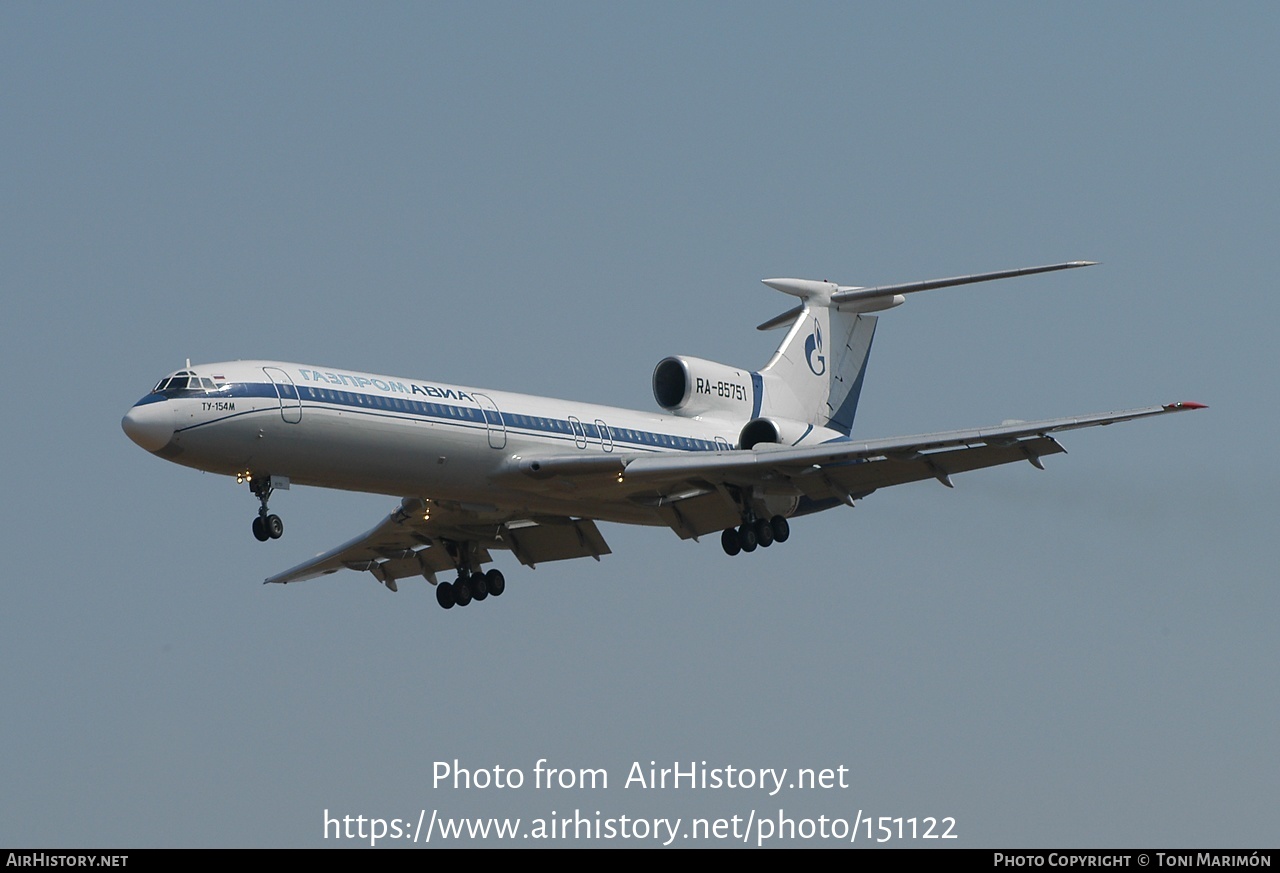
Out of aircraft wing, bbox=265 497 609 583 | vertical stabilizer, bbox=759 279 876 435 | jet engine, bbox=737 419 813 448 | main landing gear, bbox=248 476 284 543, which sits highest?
vertical stabilizer, bbox=759 279 876 435

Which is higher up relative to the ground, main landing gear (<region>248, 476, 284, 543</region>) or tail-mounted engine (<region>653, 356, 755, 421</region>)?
tail-mounted engine (<region>653, 356, 755, 421</region>)

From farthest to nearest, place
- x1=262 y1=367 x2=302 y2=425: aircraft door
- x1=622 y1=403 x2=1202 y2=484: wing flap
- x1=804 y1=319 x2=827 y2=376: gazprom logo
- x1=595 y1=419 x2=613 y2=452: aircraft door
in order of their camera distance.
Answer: x1=804 y1=319 x2=827 y2=376: gazprom logo
x1=595 y1=419 x2=613 y2=452: aircraft door
x1=622 y1=403 x2=1202 y2=484: wing flap
x1=262 y1=367 x2=302 y2=425: aircraft door

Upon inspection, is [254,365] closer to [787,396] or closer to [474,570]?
[474,570]

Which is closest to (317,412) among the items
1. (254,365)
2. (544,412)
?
(254,365)

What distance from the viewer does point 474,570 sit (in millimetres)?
35031

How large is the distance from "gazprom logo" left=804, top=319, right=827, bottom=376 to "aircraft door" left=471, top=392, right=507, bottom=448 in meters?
8.77

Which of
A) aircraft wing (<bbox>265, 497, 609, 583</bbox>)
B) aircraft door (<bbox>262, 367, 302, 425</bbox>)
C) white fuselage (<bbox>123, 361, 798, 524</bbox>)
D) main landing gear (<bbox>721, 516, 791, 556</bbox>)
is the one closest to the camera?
white fuselage (<bbox>123, 361, 798, 524</bbox>)

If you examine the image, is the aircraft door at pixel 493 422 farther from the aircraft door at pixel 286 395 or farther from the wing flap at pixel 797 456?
the aircraft door at pixel 286 395

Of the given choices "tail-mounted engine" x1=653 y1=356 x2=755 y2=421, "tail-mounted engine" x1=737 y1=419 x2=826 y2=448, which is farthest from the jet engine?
"tail-mounted engine" x1=653 y1=356 x2=755 y2=421

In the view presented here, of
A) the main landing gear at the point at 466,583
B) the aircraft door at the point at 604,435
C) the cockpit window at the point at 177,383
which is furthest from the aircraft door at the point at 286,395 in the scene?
the main landing gear at the point at 466,583

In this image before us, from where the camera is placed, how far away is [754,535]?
33.1 m

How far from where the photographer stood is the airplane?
28220 millimetres

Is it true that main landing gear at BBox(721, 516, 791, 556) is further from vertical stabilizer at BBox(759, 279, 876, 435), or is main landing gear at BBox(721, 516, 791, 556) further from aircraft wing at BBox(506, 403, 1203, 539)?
vertical stabilizer at BBox(759, 279, 876, 435)
